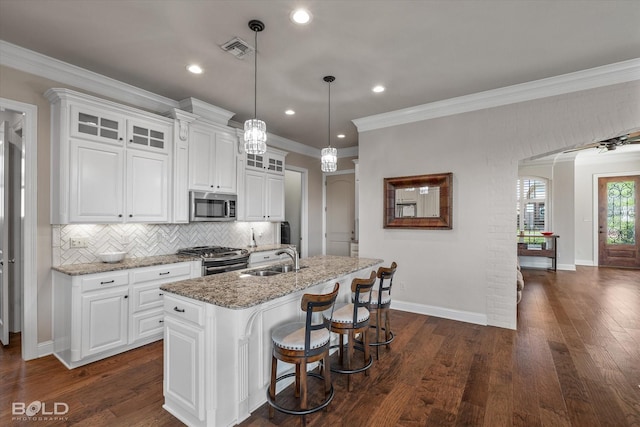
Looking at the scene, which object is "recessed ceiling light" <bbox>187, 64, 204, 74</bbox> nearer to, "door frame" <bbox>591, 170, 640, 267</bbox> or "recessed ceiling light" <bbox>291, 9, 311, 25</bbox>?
"recessed ceiling light" <bbox>291, 9, 311, 25</bbox>

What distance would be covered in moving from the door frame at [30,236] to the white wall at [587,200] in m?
11.1

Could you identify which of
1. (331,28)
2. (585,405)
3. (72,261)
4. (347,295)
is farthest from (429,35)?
(72,261)

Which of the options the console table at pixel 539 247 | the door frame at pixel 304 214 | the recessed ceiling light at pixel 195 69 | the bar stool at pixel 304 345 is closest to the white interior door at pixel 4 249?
the recessed ceiling light at pixel 195 69

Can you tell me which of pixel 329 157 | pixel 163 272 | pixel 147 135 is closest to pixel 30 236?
pixel 163 272

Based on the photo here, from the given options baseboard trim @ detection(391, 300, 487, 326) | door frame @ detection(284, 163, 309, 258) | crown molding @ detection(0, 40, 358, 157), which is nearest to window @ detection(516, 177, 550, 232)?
baseboard trim @ detection(391, 300, 487, 326)

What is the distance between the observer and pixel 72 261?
312cm

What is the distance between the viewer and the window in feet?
26.4

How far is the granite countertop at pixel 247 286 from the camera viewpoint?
181cm

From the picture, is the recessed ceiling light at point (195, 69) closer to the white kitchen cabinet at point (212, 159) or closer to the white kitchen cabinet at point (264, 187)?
the white kitchen cabinet at point (212, 159)

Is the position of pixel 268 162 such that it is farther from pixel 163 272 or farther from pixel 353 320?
pixel 353 320

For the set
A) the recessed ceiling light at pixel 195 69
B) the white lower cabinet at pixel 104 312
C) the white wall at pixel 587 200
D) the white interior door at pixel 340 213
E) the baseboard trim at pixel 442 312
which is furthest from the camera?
the white wall at pixel 587 200

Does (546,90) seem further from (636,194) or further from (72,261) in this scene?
(636,194)

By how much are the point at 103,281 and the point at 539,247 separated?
9.05 m

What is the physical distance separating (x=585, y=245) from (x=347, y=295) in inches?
335
